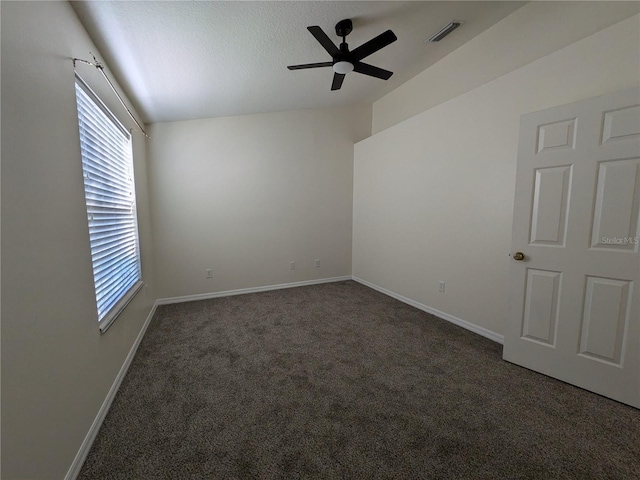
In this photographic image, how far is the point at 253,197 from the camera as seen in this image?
155 inches

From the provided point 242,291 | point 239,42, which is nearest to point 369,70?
point 239,42

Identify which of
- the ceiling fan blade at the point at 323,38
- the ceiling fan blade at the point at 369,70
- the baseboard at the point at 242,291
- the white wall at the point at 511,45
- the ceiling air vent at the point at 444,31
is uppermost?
the ceiling air vent at the point at 444,31

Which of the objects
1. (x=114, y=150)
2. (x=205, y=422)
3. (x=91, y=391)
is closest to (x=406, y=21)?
(x=114, y=150)

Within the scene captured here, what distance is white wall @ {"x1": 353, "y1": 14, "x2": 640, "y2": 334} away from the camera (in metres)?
1.82

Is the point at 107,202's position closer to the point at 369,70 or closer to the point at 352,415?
the point at 352,415

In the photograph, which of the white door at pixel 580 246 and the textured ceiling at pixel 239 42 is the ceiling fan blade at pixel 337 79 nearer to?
the textured ceiling at pixel 239 42

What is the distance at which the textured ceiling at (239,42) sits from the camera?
5.86 ft

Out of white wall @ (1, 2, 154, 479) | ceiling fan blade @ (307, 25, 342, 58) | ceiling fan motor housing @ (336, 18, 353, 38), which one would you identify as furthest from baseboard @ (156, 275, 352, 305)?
ceiling fan motor housing @ (336, 18, 353, 38)

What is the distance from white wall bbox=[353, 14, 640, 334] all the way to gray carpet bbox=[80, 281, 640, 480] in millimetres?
629

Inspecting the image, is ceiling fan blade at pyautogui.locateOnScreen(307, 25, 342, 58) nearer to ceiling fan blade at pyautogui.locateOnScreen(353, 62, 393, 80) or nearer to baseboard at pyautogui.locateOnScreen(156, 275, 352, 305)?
ceiling fan blade at pyautogui.locateOnScreen(353, 62, 393, 80)

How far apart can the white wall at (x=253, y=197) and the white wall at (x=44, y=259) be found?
2001 millimetres

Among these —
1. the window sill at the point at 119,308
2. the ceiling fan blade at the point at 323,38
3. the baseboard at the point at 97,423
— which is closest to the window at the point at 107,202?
the window sill at the point at 119,308

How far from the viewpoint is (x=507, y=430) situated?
146 cm

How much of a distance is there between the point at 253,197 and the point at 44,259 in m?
2.91
